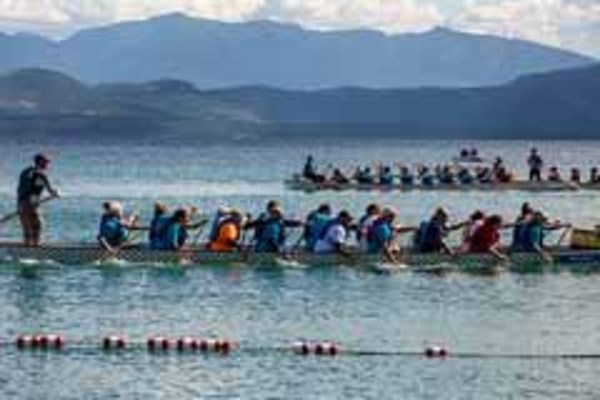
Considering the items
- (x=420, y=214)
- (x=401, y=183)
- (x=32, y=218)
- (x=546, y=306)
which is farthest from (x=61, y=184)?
(x=546, y=306)

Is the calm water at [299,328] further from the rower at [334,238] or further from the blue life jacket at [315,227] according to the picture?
the blue life jacket at [315,227]

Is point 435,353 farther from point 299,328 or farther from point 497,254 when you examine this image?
point 497,254

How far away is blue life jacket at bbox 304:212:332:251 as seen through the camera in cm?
4347

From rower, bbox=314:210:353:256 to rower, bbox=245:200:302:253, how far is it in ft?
2.40

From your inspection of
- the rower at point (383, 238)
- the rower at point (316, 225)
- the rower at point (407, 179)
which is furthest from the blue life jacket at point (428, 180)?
the rower at point (383, 238)

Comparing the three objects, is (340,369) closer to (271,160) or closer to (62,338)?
(62,338)

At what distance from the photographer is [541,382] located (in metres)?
28.3

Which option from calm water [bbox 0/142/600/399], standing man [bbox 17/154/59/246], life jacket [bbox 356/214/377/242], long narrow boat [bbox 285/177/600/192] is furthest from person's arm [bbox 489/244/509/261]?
long narrow boat [bbox 285/177/600/192]

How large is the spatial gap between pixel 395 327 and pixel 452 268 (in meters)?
10.1

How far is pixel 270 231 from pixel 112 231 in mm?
3977

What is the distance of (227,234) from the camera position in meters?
44.1

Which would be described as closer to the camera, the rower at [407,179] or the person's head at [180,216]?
the person's head at [180,216]

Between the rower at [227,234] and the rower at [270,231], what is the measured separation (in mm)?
477

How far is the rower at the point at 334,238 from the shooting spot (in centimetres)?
4353
